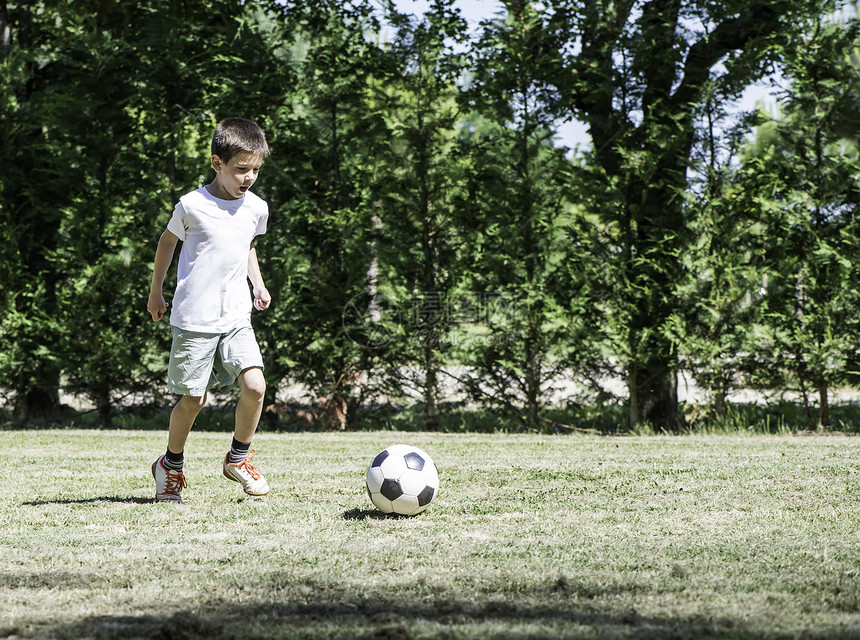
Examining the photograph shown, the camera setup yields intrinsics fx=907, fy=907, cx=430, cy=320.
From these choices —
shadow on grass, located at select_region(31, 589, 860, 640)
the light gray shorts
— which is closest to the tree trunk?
the light gray shorts

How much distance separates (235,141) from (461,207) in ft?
20.5

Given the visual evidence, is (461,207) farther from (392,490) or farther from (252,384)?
(392,490)

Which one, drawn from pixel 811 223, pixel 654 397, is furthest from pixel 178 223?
pixel 811 223

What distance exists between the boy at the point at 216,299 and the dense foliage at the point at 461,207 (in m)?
5.79

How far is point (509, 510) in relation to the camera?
4.88 meters

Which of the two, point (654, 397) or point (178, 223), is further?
point (654, 397)

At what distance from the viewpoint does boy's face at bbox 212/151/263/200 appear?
519 cm

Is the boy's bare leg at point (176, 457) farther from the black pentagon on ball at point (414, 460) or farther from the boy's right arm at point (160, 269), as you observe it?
the black pentagon on ball at point (414, 460)

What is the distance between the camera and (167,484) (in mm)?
5266

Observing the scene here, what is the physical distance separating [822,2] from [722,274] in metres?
3.27

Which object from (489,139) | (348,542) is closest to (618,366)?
(489,139)

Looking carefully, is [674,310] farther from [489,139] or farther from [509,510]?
[509,510]

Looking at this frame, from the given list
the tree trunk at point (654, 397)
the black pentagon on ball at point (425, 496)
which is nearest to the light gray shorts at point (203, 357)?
the black pentagon on ball at point (425, 496)

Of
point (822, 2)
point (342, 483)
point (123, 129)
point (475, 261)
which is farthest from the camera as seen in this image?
point (123, 129)
